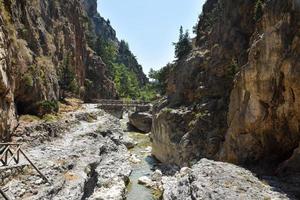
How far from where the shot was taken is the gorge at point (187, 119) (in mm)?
25719

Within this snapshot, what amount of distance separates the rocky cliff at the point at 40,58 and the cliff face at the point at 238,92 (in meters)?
18.8

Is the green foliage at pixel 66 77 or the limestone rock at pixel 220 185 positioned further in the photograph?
the green foliage at pixel 66 77

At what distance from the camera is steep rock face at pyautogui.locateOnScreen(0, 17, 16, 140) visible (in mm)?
29739

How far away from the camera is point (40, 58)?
50.6 m

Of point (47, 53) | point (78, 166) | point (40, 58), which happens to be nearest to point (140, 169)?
point (78, 166)

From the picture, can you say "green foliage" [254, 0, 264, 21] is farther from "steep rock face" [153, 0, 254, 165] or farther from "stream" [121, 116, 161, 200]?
"stream" [121, 116, 161, 200]

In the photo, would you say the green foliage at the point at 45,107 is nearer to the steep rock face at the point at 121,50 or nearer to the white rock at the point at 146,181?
the white rock at the point at 146,181

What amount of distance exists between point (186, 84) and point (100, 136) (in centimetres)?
1471

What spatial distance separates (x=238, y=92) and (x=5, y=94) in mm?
22526

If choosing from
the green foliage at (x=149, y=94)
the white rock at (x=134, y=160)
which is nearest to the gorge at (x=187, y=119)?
the white rock at (x=134, y=160)

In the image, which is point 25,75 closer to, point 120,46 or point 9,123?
point 9,123

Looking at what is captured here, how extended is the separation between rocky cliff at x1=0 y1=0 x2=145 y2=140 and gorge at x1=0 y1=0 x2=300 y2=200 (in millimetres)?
253

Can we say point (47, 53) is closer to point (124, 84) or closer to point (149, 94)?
point (149, 94)

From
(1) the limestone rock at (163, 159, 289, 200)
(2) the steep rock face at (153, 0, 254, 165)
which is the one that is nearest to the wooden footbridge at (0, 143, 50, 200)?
(1) the limestone rock at (163, 159, 289, 200)
